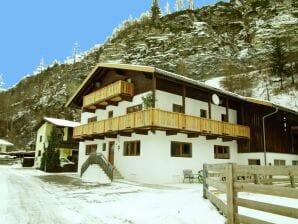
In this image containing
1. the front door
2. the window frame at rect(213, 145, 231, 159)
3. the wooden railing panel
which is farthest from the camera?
the window frame at rect(213, 145, 231, 159)

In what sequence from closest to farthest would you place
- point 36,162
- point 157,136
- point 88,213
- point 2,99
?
point 88,213
point 157,136
point 36,162
point 2,99

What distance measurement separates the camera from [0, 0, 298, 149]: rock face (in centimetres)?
6031

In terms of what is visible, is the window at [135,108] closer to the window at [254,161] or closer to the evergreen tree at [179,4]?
the window at [254,161]

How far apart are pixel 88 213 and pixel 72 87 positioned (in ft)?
222

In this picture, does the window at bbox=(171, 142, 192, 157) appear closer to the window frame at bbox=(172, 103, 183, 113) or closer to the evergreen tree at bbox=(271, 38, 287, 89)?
the window frame at bbox=(172, 103, 183, 113)

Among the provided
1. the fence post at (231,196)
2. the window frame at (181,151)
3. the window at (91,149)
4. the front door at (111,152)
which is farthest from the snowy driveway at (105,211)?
the window at (91,149)

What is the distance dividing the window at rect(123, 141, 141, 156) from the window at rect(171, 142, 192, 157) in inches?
102

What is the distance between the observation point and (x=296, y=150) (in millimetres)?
28469

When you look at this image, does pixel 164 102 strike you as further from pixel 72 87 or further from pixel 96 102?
pixel 72 87

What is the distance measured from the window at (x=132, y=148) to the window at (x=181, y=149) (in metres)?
2.59

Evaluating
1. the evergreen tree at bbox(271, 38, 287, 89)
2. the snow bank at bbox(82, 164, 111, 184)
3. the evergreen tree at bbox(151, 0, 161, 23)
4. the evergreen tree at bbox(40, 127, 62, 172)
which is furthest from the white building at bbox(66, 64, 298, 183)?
the evergreen tree at bbox(151, 0, 161, 23)

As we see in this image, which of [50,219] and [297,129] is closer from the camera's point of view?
[50,219]

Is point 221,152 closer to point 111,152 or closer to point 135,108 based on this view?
point 135,108

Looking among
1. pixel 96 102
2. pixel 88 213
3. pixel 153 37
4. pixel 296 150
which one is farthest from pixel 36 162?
pixel 153 37
